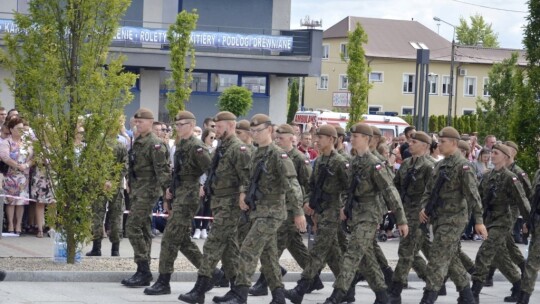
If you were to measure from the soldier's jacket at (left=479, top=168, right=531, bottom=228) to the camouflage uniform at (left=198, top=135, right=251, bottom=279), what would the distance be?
329cm

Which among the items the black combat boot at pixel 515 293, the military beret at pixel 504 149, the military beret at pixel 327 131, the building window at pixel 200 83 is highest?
the building window at pixel 200 83

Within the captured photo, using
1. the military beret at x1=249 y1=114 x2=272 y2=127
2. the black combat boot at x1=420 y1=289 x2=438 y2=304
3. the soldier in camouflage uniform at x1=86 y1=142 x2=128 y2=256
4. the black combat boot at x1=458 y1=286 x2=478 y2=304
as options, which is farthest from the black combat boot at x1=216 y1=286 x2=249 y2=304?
the soldier in camouflage uniform at x1=86 y1=142 x2=128 y2=256

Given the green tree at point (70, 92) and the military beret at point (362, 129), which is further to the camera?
the green tree at point (70, 92)

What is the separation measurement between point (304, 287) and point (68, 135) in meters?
3.66

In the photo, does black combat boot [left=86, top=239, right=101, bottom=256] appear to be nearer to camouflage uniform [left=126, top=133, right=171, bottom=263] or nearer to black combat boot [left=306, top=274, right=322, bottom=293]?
camouflage uniform [left=126, top=133, right=171, bottom=263]

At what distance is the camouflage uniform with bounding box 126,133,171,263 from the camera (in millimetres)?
12652

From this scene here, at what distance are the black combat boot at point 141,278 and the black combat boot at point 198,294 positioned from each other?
4.32ft

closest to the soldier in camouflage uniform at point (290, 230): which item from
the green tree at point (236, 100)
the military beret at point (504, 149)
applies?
the military beret at point (504, 149)

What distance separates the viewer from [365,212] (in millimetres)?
11711

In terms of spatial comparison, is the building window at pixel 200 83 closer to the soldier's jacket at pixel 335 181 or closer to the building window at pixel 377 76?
the soldier's jacket at pixel 335 181

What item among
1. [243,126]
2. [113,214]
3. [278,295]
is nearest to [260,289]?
[278,295]

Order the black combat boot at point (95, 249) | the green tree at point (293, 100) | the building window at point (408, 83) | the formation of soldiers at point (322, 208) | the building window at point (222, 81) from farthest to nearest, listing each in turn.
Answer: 1. the building window at point (408, 83)
2. the green tree at point (293, 100)
3. the building window at point (222, 81)
4. the black combat boot at point (95, 249)
5. the formation of soldiers at point (322, 208)

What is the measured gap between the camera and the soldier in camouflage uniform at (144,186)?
41.5 ft

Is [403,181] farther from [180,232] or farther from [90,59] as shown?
[90,59]
